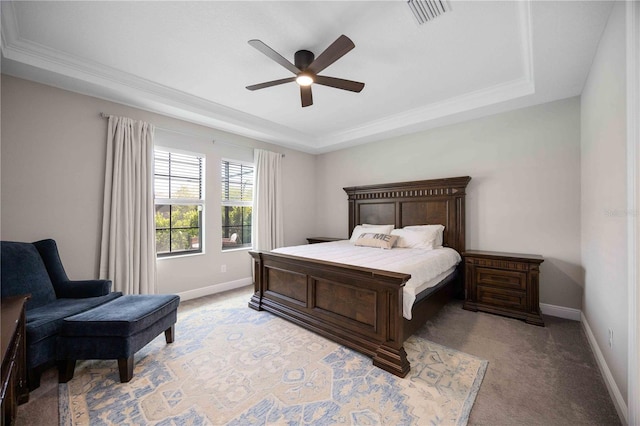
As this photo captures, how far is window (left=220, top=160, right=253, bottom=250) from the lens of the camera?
4.17 meters

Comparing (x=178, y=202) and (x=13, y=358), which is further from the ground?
(x=178, y=202)

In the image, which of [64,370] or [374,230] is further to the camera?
[374,230]

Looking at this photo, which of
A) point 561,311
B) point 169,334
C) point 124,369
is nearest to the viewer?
point 124,369

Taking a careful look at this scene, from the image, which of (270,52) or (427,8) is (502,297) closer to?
(427,8)

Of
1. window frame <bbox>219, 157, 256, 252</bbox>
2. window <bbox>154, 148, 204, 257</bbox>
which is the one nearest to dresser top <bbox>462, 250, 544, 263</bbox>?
window frame <bbox>219, 157, 256, 252</bbox>

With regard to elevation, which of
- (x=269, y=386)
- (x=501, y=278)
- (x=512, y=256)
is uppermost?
(x=512, y=256)

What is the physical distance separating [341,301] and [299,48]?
2.41 metres

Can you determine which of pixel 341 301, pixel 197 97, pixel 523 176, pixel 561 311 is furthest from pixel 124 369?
pixel 523 176

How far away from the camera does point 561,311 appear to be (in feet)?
9.57

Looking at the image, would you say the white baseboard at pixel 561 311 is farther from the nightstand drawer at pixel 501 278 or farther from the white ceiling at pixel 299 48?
the white ceiling at pixel 299 48

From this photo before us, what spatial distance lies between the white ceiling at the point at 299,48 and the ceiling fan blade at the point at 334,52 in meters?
0.26

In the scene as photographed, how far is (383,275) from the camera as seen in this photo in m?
2.02

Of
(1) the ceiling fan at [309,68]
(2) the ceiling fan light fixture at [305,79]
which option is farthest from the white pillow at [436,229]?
(2) the ceiling fan light fixture at [305,79]

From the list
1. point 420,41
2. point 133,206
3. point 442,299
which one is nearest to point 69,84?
point 133,206
